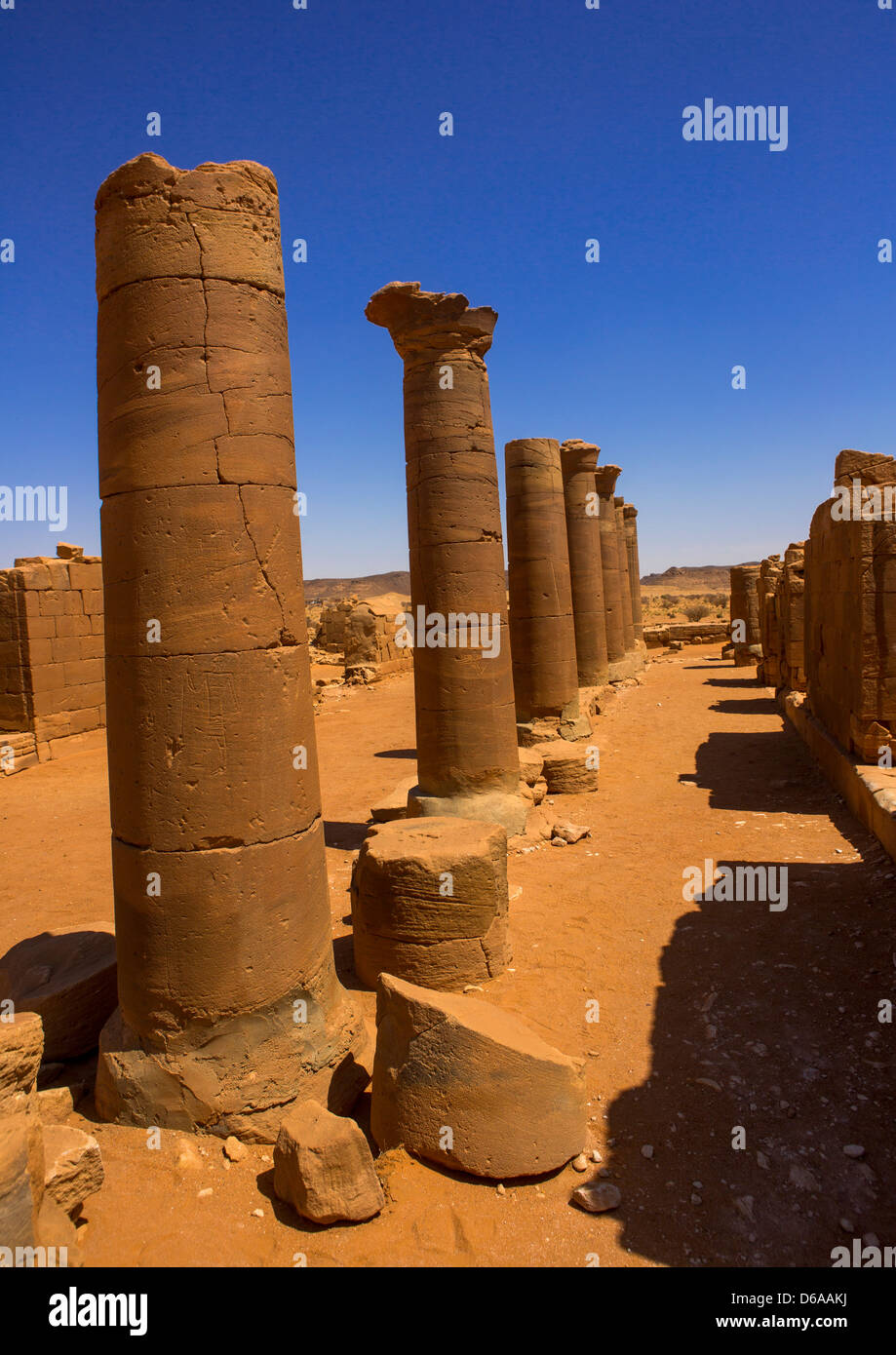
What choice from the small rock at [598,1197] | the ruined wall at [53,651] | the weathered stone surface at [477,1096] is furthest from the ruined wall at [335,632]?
the small rock at [598,1197]

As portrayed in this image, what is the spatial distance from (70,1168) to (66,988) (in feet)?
5.51

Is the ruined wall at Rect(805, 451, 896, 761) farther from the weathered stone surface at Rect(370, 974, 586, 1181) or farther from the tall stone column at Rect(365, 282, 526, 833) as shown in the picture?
the weathered stone surface at Rect(370, 974, 586, 1181)

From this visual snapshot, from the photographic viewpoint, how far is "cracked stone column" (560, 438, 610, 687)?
1812cm

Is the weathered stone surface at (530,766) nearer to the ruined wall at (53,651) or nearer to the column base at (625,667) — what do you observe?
the ruined wall at (53,651)

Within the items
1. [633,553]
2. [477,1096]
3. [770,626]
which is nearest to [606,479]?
[770,626]

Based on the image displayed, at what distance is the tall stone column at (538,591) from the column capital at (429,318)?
440cm

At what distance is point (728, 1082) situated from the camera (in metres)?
4.56

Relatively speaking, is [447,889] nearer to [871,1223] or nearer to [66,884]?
[871,1223]

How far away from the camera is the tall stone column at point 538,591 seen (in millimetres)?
12891

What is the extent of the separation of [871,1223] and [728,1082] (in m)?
1.05

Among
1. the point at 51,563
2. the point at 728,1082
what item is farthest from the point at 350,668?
the point at 728,1082

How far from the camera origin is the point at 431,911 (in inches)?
228

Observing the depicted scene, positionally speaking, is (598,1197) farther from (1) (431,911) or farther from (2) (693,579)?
(2) (693,579)

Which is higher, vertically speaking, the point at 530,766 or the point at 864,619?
the point at 864,619
